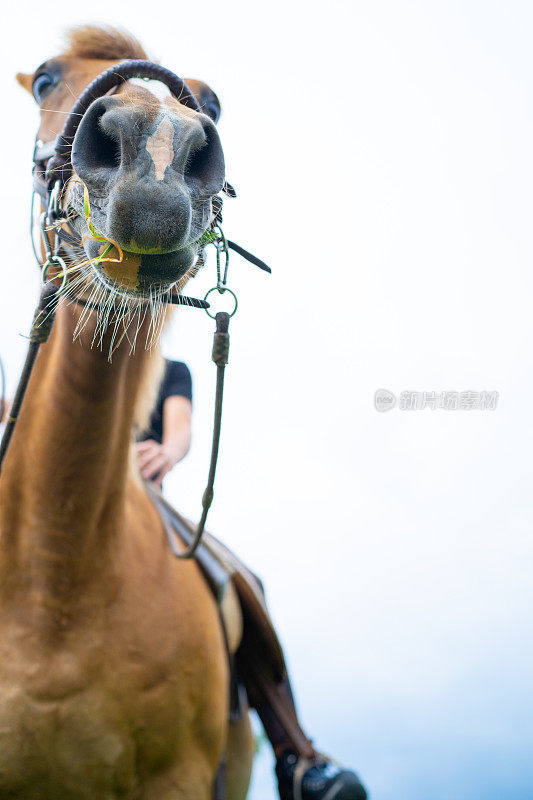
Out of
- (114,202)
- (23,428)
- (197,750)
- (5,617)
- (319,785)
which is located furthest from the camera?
(319,785)

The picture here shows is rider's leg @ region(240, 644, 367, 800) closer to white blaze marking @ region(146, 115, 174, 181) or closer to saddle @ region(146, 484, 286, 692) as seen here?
saddle @ region(146, 484, 286, 692)

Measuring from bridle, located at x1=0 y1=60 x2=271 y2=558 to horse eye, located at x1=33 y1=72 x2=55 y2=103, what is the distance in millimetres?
301

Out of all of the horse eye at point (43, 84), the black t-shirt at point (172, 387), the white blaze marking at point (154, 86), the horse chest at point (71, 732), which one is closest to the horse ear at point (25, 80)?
the horse eye at point (43, 84)

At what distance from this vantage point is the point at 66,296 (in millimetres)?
2074

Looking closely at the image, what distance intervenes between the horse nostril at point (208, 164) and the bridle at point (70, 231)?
0.26m

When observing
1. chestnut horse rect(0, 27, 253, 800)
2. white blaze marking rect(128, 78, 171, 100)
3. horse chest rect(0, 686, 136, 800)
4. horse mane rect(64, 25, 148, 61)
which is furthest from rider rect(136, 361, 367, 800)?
white blaze marking rect(128, 78, 171, 100)

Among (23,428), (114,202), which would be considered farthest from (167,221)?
(23,428)

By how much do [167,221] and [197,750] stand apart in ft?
6.67

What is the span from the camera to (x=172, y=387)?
4.75m

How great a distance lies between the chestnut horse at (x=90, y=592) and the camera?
2.07 m

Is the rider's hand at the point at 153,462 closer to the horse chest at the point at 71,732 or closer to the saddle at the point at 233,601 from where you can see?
the saddle at the point at 233,601

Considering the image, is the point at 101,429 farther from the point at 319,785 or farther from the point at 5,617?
the point at 319,785

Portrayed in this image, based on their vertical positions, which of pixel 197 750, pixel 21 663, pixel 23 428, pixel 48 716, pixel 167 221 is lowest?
pixel 197 750

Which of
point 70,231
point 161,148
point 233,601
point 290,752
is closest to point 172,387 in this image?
point 233,601
